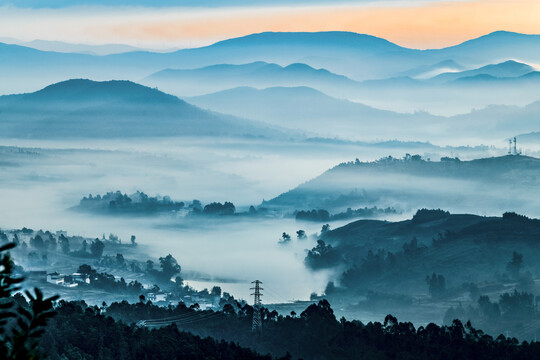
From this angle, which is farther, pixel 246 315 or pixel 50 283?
pixel 50 283

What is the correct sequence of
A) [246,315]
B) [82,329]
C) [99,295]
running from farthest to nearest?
[99,295], [246,315], [82,329]

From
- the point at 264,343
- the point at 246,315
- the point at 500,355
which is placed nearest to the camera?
the point at 500,355

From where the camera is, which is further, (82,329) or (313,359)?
(313,359)

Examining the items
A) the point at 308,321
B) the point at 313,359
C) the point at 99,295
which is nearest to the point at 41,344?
the point at 313,359

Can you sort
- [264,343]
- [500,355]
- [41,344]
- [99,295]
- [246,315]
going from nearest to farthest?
1. [41,344]
2. [500,355]
3. [264,343]
4. [246,315]
5. [99,295]

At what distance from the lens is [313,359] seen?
120500 millimetres

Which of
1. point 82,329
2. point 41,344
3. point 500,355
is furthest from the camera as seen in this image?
point 500,355

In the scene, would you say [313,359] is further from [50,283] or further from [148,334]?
[50,283]

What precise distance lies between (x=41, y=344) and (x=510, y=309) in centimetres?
10981

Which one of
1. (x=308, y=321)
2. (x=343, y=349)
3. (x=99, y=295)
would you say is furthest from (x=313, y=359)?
(x=99, y=295)

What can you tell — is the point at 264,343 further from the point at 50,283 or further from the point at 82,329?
the point at 50,283

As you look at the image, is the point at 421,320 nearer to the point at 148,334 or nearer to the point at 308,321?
the point at 308,321

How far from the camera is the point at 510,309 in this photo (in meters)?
192

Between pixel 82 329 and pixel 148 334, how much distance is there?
488cm
